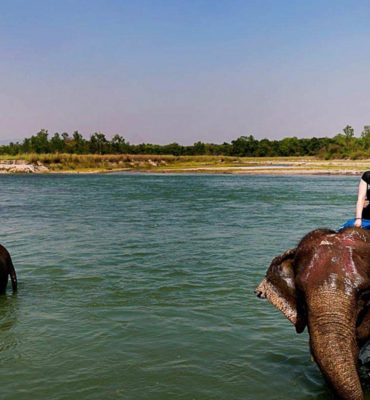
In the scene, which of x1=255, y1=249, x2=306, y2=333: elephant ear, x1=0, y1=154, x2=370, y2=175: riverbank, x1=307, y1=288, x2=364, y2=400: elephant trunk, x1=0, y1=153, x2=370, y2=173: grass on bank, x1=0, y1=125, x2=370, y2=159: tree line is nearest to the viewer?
x1=307, y1=288, x2=364, y2=400: elephant trunk

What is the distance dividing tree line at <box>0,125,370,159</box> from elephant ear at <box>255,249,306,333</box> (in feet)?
399

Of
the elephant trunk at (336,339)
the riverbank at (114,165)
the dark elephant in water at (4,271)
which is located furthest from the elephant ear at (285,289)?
the riverbank at (114,165)

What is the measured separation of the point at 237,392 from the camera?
7008 mm

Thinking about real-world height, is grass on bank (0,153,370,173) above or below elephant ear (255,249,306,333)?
above

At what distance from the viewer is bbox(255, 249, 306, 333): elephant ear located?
5.52 meters

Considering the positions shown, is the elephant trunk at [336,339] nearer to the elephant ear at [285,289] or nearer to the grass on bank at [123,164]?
the elephant ear at [285,289]

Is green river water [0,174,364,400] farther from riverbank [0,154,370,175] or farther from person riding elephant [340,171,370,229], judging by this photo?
riverbank [0,154,370,175]

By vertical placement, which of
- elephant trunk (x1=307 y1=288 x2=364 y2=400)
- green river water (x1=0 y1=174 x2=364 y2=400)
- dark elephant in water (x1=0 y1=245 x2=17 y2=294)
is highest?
elephant trunk (x1=307 y1=288 x2=364 y2=400)

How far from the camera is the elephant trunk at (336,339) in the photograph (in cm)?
459

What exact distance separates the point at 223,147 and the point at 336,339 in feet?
534

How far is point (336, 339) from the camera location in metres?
4.70

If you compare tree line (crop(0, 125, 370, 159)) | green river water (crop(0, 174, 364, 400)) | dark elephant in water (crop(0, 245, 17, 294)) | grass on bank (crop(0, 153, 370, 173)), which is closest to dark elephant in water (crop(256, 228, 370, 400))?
green river water (crop(0, 174, 364, 400))

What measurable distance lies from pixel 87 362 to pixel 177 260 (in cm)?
785

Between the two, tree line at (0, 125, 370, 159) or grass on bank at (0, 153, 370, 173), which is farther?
tree line at (0, 125, 370, 159)
